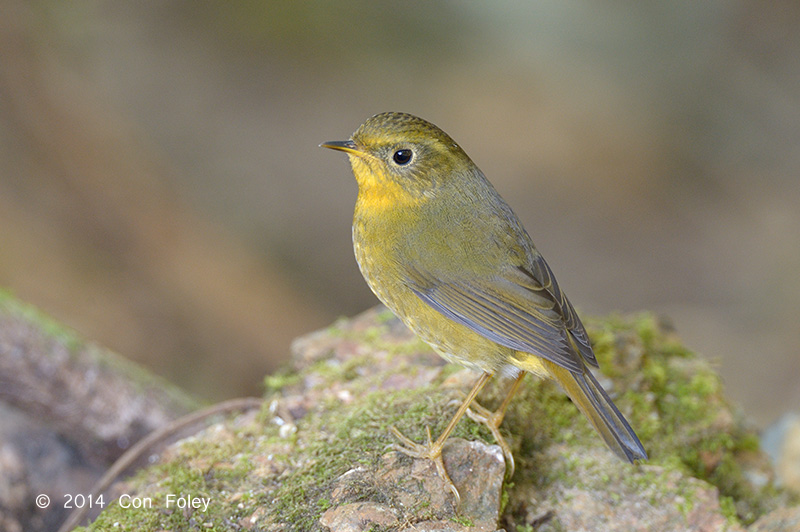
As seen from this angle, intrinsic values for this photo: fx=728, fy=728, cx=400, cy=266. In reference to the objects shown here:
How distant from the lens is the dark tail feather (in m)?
2.80

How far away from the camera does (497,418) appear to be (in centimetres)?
311

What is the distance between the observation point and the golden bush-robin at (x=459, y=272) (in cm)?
295

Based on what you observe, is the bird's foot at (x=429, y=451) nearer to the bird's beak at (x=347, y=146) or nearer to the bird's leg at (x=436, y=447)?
the bird's leg at (x=436, y=447)

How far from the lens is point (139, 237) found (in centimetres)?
714

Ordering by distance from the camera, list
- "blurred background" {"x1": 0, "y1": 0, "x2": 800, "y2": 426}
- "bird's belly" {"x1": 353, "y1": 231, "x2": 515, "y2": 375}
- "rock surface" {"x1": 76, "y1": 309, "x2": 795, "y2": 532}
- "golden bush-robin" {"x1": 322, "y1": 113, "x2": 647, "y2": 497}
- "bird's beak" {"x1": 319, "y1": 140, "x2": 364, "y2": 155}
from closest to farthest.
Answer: "rock surface" {"x1": 76, "y1": 309, "x2": 795, "y2": 532} < "golden bush-robin" {"x1": 322, "y1": 113, "x2": 647, "y2": 497} < "bird's belly" {"x1": 353, "y1": 231, "x2": 515, "y2": 375} < "bird's beak" {"x1": 319, "y1": 140, "x2": 364, "y2": 155} < "blurred background" {"x1": 0, "y1": 0, "x2": 800, "y2": 426}

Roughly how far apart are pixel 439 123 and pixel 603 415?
5.71 m

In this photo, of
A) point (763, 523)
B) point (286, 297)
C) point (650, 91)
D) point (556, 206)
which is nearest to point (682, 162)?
point (650, 91)

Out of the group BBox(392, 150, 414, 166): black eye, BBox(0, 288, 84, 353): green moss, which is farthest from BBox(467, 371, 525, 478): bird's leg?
BBox(0, 288, 84, 353): green moss

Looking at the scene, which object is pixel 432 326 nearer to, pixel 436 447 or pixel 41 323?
pixel 436 447

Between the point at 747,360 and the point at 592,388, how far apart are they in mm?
5270

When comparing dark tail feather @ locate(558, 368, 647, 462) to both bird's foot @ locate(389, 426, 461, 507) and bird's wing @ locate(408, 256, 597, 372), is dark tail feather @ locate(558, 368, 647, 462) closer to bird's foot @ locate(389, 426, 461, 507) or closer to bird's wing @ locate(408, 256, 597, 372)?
bird's wing @ locate(408, 256, 597, 372)

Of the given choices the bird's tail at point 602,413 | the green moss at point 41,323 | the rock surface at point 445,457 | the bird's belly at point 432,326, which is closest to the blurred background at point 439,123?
the green moss at point 41,323

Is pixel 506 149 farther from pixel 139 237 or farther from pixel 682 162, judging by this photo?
pixel 139 237

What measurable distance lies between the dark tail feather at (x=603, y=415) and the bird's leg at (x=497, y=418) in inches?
12.4
